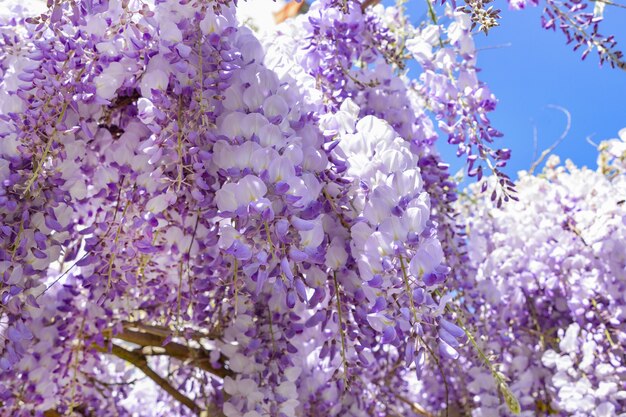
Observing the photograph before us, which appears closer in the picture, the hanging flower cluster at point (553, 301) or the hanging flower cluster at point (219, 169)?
the hanging flower cluster at point (219, 169)

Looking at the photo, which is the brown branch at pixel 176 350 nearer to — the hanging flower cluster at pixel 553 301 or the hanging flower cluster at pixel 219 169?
the hanging flower cluster at pixel 219 169

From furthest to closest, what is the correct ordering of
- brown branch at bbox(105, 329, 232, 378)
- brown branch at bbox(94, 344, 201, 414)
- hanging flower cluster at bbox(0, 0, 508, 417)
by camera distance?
brown branch at bbox(94, 344, 201, 414)
brown branch at bbox(105, 329, 232, 378)
hanging flower cluster at bbox(0, 0, 508, 417)

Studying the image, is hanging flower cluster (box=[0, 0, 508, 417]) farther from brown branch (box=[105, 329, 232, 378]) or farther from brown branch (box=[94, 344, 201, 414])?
brown branch (box=[94, 344, 201, 414])

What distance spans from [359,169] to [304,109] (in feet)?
0.49

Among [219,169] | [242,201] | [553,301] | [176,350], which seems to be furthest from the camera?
[553,301]

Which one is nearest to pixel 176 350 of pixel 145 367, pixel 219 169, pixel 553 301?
pixel 145 367

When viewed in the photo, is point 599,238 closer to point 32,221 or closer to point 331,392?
point 331,392

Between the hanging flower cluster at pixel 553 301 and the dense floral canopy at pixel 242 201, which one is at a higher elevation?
the hanging flower cluster at pixel 553 301

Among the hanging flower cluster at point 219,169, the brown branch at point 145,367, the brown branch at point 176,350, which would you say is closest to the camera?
the hanging flower cluster at point 219,169

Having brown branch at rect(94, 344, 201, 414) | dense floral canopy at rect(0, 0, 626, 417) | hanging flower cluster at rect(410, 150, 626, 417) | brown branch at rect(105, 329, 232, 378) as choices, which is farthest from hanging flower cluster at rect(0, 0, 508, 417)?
hanging flower cluster at rect(410, 150, 626, 417)

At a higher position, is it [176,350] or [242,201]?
[176,350]

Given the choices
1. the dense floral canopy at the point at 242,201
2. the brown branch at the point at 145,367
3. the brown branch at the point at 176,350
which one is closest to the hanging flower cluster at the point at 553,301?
the dense floral canopy at the point at 242,201

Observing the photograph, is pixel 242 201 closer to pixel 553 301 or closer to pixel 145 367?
pixel 145 367

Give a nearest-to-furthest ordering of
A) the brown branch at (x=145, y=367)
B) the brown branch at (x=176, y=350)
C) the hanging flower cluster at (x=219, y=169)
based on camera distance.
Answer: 1. the hanging flower cluster at (x=219, y=169)
2. the brown branch at (x=176, y=350)
3. the brown branch at (x=145, y=367)
